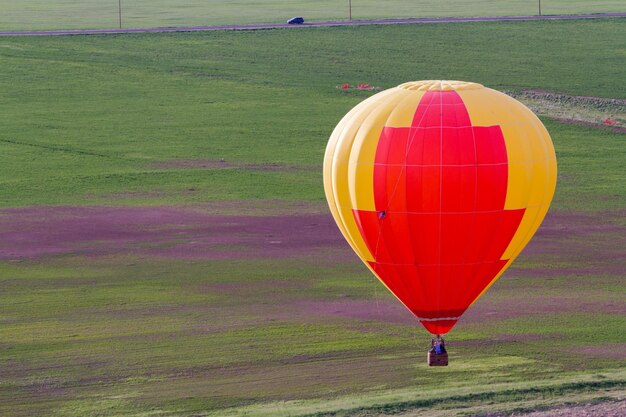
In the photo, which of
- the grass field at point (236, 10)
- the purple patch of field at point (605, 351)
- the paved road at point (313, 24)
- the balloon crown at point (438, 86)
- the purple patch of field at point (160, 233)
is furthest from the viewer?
the grass field at point (236, 10)

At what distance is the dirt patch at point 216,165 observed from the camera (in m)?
51.2

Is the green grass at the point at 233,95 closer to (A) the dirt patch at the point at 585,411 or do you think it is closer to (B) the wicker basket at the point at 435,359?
(A) the dirt patch at the point at 585,411

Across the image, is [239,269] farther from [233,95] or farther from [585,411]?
[233,95]

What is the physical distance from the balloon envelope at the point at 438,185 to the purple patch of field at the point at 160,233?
37.3 feet

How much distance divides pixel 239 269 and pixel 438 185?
11.6 meters

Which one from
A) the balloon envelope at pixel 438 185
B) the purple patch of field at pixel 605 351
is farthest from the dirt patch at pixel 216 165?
the balloon envelope at pixel 438 185

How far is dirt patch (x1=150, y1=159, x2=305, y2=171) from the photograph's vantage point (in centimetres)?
5119

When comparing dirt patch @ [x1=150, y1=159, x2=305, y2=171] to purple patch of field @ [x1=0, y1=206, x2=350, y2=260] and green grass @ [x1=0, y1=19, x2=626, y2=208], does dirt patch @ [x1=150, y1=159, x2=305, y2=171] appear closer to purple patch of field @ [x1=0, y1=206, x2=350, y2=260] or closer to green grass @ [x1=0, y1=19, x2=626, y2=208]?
green grass @ [x1=0, y1=19, x2=626, y2=208]

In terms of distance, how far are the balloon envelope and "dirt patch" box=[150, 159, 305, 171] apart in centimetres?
2287

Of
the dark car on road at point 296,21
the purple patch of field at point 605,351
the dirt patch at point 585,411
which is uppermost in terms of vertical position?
the dark car on road at point 296,21

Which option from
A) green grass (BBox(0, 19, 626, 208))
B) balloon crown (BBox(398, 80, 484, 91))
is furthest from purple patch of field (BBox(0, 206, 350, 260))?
balloon crown (BBox(398, 80, 484, 91))

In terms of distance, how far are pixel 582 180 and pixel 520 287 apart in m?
14.2

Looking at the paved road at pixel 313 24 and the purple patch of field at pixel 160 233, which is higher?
the paved road at pixel 313 24

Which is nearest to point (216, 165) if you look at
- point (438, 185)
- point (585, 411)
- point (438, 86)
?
point (438, 86)
